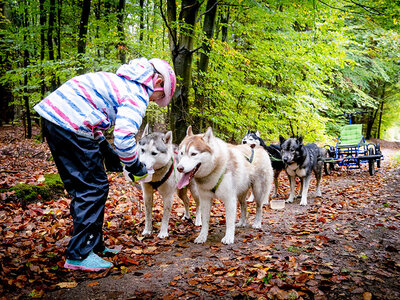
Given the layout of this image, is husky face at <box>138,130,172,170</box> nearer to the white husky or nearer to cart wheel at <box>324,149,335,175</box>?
the white husky

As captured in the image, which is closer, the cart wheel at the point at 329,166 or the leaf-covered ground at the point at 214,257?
the leaf-covered ground at the point at 214,257

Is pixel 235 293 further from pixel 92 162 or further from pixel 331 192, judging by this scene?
pixel 331 192

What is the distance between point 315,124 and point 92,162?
8.91 meters

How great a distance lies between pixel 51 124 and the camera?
97.2 inches

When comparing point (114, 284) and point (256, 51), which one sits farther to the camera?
point (256, 51)

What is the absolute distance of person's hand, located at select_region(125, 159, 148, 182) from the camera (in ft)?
8.63

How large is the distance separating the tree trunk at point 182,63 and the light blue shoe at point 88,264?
4405mm

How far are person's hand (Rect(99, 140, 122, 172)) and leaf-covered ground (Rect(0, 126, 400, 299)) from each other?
109 cm

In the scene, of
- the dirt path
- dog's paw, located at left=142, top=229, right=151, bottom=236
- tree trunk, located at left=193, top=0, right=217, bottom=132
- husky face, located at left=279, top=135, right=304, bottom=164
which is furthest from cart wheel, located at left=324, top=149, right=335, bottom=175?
dog's paw, located at left=142, top=229, right=151, bottom=236

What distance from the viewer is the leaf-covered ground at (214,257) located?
7.18 ft

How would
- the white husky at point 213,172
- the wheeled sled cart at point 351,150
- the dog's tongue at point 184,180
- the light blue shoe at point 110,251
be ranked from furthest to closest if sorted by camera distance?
the wheeled sled cart at point 351,150 < the white husky at point 213,172 < the dog's tongue at point 184,180 < the light blue shoe at point 110,251

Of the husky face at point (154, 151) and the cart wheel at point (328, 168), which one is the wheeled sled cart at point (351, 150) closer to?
the cart wheel at point (328, 168)

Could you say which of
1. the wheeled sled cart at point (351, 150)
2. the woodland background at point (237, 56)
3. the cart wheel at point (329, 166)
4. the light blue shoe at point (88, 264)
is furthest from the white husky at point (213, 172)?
the cart wheel at point (329, 166)

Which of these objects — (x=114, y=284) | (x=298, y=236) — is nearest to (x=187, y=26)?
(x=298, y=236)
